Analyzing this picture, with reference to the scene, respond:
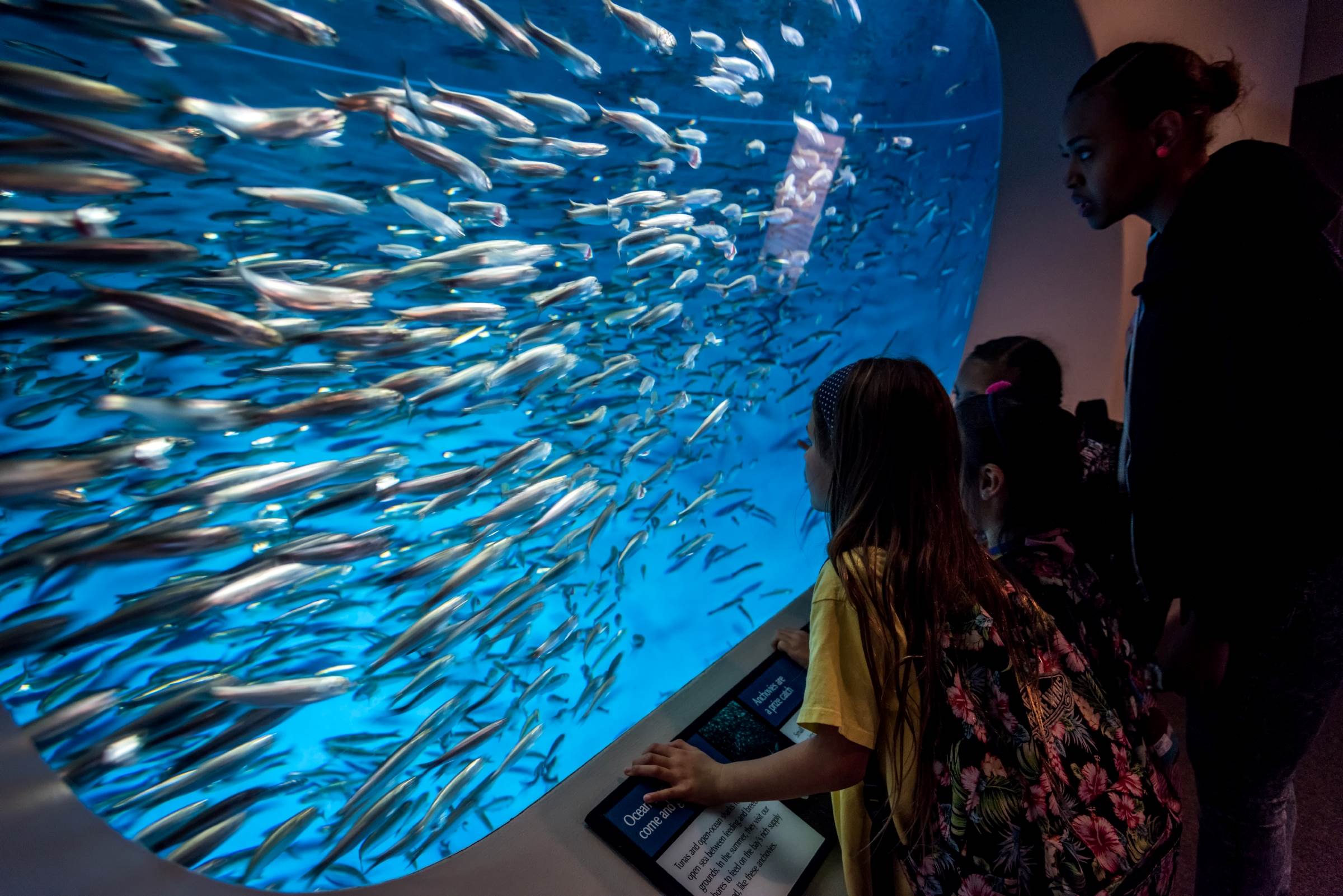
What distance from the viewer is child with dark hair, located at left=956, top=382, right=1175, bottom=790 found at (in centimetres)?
156

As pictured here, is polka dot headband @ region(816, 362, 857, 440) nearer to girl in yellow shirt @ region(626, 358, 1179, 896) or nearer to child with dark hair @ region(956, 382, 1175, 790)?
girl in yellow shirt @ region(626, 358, 1179, 896)

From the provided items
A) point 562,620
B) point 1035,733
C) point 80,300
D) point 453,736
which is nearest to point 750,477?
point 562,620

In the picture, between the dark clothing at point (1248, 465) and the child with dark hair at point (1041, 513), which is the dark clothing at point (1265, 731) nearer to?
the dark clothing at point (1248, 465)

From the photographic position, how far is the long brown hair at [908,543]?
1.25 meters

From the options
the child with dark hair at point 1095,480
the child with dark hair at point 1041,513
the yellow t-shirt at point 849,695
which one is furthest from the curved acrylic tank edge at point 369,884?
the child with dark hair at point 1095,480

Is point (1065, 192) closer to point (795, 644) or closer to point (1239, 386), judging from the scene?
point (1239, 386)

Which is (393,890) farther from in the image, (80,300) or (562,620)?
(80,300)

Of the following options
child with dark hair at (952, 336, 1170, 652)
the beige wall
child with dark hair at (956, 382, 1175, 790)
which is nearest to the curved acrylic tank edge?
child with dark hair at (956, 382, 1175, 790)

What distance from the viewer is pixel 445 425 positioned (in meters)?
2.05

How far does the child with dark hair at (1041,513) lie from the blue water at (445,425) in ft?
4.00

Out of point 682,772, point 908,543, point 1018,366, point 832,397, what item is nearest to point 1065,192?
point 1018,366

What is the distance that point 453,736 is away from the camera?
1785mm

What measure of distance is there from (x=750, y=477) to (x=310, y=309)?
221 centimetres

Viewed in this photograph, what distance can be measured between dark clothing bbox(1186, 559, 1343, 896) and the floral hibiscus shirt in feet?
2.59
